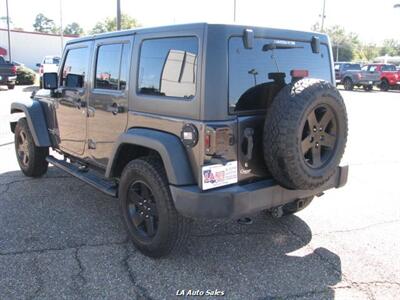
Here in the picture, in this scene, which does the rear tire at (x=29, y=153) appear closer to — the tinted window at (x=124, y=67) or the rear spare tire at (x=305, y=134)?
the tinted window at (x=124, y=67)

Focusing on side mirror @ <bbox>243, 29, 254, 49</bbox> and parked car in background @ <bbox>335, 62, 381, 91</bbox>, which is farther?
parked car in background @ <bbox>335, 62, 381, 91</bbox>

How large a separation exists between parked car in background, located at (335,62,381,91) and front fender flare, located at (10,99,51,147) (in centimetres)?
2482

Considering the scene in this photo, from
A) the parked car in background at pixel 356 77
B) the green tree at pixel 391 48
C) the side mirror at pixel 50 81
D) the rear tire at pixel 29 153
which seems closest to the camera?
the side mirror at pixel 50 81

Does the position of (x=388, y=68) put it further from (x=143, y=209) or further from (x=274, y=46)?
(x=143, y=209)

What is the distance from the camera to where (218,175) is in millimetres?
3162

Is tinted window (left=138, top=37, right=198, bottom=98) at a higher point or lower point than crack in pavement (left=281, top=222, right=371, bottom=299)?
higher

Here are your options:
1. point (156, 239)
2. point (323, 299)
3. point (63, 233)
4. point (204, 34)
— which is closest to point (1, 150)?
point (63, 233)

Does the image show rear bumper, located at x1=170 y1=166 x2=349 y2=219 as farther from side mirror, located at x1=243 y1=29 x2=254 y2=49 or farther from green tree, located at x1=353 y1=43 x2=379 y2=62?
green tree, located at x1=353 y1=43 x2=379 y2=62

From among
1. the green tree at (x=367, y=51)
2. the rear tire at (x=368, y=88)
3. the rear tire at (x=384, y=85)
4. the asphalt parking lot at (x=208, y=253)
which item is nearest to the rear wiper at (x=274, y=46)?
the asphalt parking lot at (x=208, y=253)

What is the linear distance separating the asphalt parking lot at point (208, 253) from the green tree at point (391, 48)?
108m

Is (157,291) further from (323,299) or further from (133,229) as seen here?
(323,299)

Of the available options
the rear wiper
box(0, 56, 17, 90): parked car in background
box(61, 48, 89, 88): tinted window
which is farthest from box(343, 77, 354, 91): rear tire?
the rear wiper

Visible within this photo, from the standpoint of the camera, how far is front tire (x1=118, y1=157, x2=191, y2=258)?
3404 mm

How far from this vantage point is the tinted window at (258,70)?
322cm
